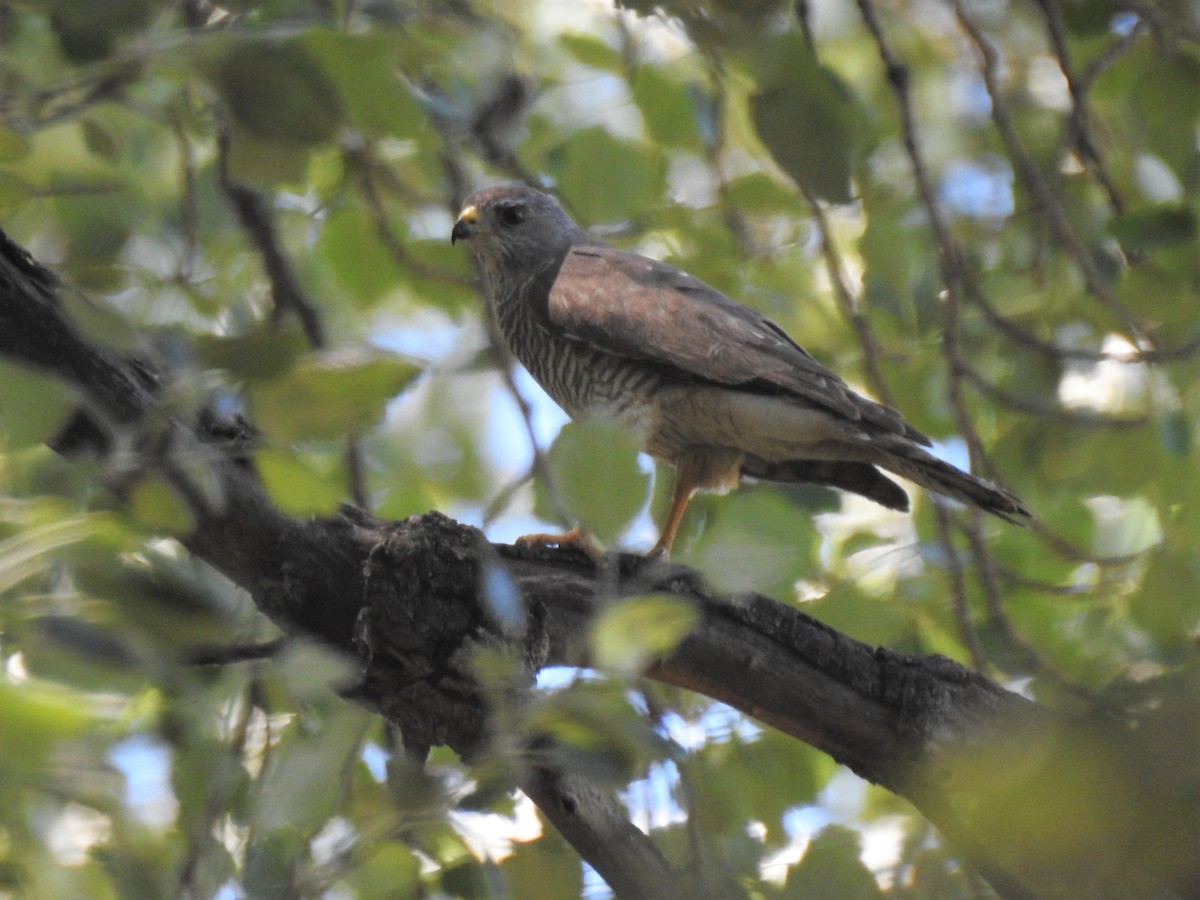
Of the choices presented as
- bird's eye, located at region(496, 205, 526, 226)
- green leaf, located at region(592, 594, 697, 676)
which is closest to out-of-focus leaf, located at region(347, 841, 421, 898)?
green leaf, located at region(592, 594, 697, 676)

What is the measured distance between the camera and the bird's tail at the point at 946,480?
3.21 meters

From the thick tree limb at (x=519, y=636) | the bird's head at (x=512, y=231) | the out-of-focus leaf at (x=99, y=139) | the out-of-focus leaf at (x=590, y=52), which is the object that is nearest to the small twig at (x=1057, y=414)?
the thick tree limb at (x=519, y=636)

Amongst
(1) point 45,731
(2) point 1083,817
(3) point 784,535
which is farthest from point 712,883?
(1) point 45,731

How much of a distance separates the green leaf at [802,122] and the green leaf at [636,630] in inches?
17.5

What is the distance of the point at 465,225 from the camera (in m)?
4.45

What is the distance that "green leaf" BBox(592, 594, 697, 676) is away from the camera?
101 centimetres

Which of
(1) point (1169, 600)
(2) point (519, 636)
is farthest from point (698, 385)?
(2) point (519, 636)

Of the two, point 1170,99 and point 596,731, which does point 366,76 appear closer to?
point 596,731

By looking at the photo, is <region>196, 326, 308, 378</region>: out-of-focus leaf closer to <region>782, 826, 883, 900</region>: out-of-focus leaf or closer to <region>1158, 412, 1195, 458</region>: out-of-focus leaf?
<region>782, 826, 883, 900</region>: out-of-focus leaf

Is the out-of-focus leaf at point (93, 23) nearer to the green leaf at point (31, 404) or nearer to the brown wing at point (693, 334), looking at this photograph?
the green leaf at point (31, 404)

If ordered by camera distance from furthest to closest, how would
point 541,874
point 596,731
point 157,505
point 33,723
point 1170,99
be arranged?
point 1170,99, point 541,874, point 596,731, point 157,505, point 33,723

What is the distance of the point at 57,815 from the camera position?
0.99 metres

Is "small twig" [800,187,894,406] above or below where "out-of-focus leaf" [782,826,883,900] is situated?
above

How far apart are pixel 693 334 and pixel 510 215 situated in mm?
1230
